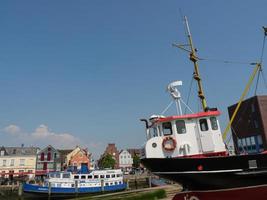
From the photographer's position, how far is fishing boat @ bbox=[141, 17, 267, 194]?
11.8 m

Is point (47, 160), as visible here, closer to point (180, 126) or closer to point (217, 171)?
point (180, 126)

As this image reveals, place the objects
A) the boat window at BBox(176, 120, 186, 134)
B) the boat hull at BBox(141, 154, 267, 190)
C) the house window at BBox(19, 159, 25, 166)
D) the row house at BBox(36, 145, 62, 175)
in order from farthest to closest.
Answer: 1. the row house at BBox(36, 145, 62, 175)
2. the house window at BBox(19, 159, 25, 166)
3. the boat window at BBox(176, 120, 186, 134)
4. the boat hull at BBox(141, 154, 267, 190)

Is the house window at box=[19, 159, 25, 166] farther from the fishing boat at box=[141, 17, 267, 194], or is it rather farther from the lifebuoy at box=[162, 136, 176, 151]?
the lifebuoy at box=[162, 136, 176, 151]

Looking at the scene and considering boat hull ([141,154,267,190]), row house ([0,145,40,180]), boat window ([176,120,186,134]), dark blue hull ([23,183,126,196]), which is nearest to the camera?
boat hull ([141,154,267,190])

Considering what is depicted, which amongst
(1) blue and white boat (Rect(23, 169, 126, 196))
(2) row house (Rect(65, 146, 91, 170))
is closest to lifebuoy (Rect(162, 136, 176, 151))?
(1) blue and white boat (Rect(23, 169, 126, 196))

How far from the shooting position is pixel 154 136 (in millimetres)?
14336

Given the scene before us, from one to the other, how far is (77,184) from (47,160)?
4297cm

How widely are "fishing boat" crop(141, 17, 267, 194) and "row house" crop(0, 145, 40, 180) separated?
64652 millimetres

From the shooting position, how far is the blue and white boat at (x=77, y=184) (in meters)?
33.8

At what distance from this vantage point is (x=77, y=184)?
3519cm

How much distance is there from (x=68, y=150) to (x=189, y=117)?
78719mm

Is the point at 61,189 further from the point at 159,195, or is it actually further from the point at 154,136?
the point at 154,136

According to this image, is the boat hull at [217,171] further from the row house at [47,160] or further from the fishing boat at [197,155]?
the row house at [47,160]

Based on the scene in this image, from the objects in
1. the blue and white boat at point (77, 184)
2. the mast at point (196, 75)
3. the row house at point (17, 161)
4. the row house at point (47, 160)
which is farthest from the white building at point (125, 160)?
the mast at point (196, 75)
